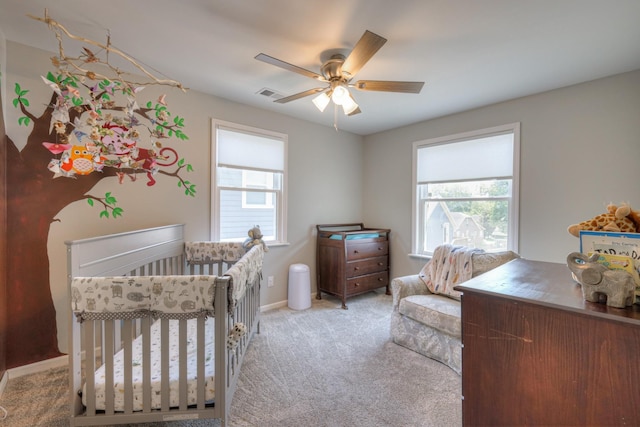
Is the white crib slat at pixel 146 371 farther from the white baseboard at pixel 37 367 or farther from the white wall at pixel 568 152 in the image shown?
the white wall at pixel 568 152

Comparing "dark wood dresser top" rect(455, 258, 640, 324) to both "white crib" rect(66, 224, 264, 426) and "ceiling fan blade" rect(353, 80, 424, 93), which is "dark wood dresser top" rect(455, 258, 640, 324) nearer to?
"white crib" rect(66, 224, 264, 426)

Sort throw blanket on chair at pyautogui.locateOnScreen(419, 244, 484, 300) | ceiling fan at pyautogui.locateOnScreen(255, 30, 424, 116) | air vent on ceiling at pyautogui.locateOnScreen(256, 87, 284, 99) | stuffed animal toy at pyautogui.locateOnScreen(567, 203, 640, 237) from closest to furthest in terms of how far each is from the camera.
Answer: stuffed animal toy at pyautogui.locateOnScreen(567, 203, 640, 237) < ceiling fan at pyautogui.locateOnScreen(255, 30, 424, 116) < throw blanket on chair at pyautogui.locateOnScreen(419, 244, 484, 300) < air vent on ceiling at pyautogui.locateOnScreen(256, 87, 284, 99)

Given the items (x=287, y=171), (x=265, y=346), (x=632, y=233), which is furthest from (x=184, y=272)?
(x=632, y=233)

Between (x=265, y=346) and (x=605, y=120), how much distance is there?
3711mm

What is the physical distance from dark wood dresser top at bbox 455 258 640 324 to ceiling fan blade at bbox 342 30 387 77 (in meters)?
1.35

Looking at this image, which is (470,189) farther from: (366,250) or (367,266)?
(367,266)

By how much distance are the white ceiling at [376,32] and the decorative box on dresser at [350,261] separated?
1.91 metres

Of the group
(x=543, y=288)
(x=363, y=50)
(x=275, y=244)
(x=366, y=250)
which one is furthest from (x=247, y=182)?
(x=543, y=288)

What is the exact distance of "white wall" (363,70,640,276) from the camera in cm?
234

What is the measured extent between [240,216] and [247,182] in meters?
0.42

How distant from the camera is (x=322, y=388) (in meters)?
1.91

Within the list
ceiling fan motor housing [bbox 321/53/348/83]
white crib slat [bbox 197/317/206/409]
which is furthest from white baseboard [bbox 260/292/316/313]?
ceiling fan motor housing [bbox 321/53/348/83]

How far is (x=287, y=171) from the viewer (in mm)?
3512

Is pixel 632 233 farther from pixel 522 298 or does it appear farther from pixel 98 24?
pixel 98 24
